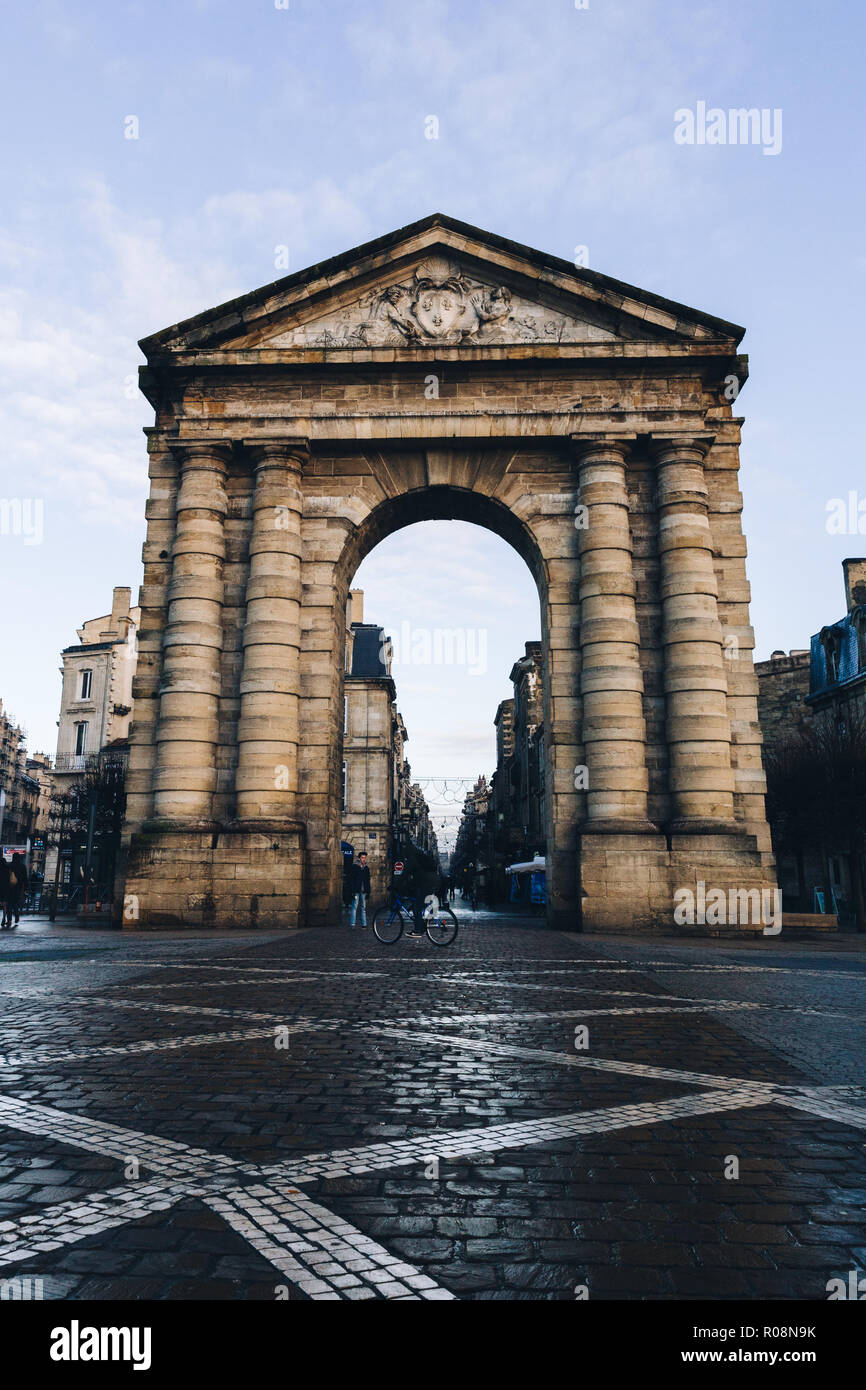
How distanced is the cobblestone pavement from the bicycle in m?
7.72

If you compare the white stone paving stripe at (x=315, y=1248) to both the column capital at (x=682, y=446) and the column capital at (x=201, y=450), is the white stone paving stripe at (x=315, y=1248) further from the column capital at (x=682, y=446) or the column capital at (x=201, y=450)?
the column capital at (x=682, y=446)

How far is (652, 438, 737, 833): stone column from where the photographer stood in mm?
20250

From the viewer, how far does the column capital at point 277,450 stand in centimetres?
2192

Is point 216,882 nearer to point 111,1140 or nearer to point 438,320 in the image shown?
point 438,320

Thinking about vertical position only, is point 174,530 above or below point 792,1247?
above

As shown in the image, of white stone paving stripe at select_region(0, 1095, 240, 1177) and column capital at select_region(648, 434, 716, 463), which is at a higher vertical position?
column capital at select_region(648, 434, 716, 463)

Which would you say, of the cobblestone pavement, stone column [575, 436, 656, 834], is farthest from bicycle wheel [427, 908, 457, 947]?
the cobblestone pavement

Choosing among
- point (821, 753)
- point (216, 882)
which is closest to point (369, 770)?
point (821, 753)

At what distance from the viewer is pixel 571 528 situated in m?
22.4

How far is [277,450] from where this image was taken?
21906 millimetres

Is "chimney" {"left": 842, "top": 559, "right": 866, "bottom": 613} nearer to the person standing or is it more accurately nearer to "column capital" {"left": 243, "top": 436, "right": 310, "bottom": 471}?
"column capital" {"left": 243, "top": 436, "right": 310, "bottom": 471}
